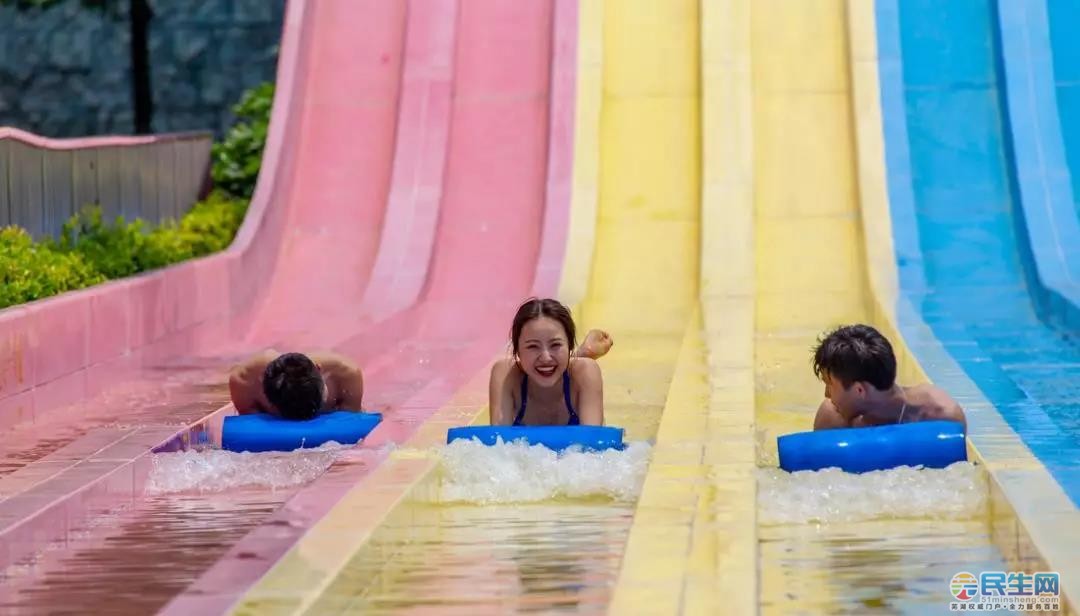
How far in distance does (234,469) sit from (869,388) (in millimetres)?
2213

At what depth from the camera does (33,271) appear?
28.1ft

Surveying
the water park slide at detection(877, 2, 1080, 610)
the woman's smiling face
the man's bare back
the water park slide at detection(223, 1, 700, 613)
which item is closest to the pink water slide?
the water park slide at detection(223, 1, 700, 613)

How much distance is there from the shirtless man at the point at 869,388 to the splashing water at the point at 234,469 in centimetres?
174

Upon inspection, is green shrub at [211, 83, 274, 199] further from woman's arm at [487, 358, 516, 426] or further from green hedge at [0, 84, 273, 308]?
woman's arm at [487, 358, 516, 426]

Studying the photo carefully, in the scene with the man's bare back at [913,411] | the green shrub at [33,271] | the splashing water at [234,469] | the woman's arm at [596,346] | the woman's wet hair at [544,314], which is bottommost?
the splashing water at [234,469]

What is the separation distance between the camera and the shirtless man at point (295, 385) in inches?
270

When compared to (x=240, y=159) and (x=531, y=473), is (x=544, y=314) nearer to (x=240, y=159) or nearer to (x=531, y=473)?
(x=531, y=473)

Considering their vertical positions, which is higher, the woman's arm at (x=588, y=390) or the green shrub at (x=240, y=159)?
the green shrub at (x=240, y=159)

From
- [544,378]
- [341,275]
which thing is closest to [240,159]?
[341,275]

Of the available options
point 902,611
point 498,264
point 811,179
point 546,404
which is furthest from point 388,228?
point 902,611

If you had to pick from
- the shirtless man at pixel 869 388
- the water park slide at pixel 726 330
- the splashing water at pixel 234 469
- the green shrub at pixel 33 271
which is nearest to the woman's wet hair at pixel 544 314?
the water park slide at pixel 726 330

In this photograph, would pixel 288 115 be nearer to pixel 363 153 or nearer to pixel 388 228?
pixel 363 153

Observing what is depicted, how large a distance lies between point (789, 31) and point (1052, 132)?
199 centimetres

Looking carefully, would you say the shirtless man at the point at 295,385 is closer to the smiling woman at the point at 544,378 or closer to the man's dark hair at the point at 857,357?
the smiling woman at the point at 544,378
